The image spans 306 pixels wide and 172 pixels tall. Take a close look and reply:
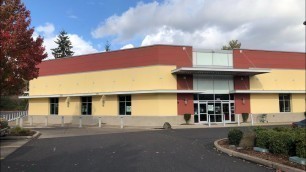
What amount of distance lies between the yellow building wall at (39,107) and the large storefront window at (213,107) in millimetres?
17268

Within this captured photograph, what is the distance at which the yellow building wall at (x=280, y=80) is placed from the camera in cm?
3788

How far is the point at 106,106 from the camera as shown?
36.7 metres

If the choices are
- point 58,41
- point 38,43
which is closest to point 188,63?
point 38,43

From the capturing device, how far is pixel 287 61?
3906 centimetres

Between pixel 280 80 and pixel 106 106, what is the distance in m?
18.3

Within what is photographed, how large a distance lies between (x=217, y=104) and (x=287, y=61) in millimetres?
9573

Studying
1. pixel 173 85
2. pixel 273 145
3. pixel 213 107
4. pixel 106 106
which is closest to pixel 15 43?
Result: pixel 273 145

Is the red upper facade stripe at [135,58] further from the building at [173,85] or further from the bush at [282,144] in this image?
the bush at [282,144]

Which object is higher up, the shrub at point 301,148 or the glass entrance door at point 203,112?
the glass entrance door at point 203,112

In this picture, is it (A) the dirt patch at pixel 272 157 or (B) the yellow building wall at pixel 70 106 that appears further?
(B) the yellow building wall at pixel 70 106

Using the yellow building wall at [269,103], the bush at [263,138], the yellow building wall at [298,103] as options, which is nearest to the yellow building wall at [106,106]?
the yellow building wall at [269,103]

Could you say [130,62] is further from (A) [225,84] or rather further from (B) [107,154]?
(B) [107,154]

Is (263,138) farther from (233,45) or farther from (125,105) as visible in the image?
(233,45)

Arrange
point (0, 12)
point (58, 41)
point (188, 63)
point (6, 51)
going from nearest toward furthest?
point (6, 51)
point (0, 12)
point (188, 63)
point (58, 41)
